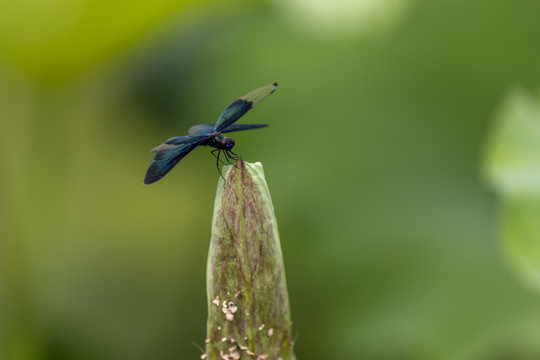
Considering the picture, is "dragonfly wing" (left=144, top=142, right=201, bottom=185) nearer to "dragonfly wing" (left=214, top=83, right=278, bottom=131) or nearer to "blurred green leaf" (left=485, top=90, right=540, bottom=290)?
"dragonfly wing" (left=214, top=83, right=278, bottom=131)

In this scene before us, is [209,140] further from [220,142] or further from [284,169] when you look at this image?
[284,169]

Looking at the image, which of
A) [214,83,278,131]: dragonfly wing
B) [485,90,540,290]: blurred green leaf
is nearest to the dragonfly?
[214,83,278,131]: dragonfly wing

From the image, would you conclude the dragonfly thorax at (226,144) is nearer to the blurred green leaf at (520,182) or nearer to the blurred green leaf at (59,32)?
the blurred green leaf at (520,182)

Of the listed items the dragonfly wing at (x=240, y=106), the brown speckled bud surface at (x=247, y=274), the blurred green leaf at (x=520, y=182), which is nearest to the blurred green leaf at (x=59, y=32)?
Answer: the blurred green leaf at (x=520, y=182)

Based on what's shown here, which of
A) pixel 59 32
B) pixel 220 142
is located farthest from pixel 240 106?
pixel 59 32

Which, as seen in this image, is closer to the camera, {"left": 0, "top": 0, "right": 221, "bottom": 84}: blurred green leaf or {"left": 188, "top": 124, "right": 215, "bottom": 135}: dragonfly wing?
{"left": 188, "top": 124, "right": 215, "bottom": 135}: dragonfly wing

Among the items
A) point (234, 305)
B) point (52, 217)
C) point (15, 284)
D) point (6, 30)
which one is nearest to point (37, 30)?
point (6, 30)

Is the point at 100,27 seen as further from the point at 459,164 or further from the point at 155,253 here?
the point at 459,164

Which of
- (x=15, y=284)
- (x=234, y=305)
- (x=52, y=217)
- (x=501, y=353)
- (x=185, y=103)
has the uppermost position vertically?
(x=185, y=103)
